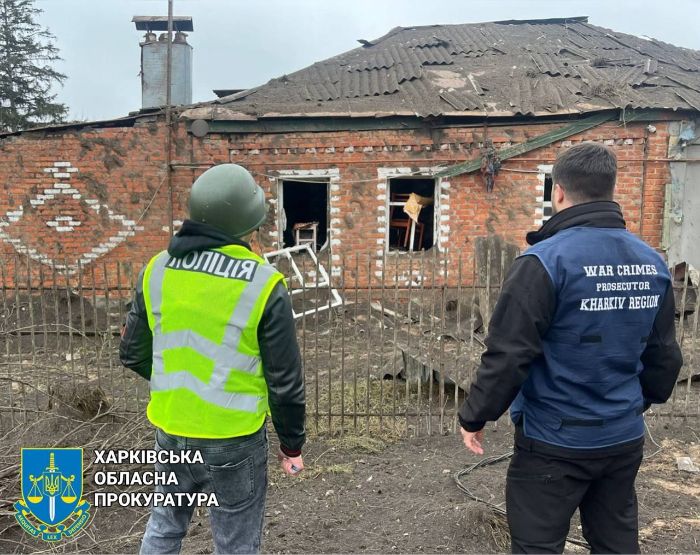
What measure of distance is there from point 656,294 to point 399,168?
684 cm

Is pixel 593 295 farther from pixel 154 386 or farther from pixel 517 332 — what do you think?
pixel 154 386

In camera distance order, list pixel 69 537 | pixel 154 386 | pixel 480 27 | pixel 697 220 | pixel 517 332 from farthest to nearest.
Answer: pixel 480 27 → pixel 697 220 → pixel 69 537 → pixel 154 386 → pixel 517 332

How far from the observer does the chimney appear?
1026 centimetres

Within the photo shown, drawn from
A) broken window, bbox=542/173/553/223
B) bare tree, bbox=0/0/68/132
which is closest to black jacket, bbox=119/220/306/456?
broken window, bbox=542/173/553/223

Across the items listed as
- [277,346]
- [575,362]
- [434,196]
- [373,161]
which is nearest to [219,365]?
[277,346]

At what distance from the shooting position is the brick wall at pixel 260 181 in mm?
8367

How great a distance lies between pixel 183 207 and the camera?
8.65m

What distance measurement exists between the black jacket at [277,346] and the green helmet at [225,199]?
0.04 m

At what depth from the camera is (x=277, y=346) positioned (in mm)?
1777

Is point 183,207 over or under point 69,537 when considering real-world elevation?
over

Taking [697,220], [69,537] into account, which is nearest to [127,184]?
[69,537]

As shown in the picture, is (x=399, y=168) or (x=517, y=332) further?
(x=399, y=168)

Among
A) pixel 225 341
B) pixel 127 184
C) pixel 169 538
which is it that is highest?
pixel 127 184

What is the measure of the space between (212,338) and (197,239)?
0.35 metres
